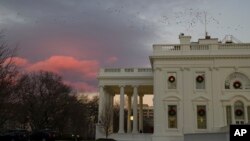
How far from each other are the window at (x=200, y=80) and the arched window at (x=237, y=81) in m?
3.26

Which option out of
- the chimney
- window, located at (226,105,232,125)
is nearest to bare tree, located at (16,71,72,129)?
the chimney

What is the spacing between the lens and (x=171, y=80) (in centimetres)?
5334

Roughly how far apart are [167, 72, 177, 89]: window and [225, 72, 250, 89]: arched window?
7348 millimetres

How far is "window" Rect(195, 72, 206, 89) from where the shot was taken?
174 ft

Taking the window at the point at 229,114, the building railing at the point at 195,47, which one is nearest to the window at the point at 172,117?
the window at the point at 229,114

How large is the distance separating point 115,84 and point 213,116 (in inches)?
712

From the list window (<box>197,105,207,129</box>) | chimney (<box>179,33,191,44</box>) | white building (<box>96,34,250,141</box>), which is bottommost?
window (<box>197,105,207,129</box>)

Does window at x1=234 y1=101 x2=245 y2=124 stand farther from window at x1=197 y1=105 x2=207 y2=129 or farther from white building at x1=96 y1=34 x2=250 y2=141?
window at x1=197 y1=105 x2=207 y2=129

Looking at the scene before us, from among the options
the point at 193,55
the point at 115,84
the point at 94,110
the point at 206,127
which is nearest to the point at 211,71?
the point at 193,55

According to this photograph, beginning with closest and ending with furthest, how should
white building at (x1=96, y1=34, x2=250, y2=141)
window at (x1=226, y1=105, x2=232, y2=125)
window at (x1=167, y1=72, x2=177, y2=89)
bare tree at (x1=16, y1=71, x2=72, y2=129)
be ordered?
window at (x1=226, y1=105, x2=232, y2=125)
white building at (x1=96, y1=34, x2=250, y2=141)
window at (x1=167, y1=72, x2=177, y2=89)
bare tree at (x1=16, y1=71, x2=72, y2=129)

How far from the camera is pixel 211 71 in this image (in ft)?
173

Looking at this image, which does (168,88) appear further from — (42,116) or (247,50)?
(42,116)

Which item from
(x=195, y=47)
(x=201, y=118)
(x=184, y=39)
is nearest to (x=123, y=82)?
(x=184, y=39)

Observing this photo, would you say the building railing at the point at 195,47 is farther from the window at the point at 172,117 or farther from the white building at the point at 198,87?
the window at the point at 172,117
